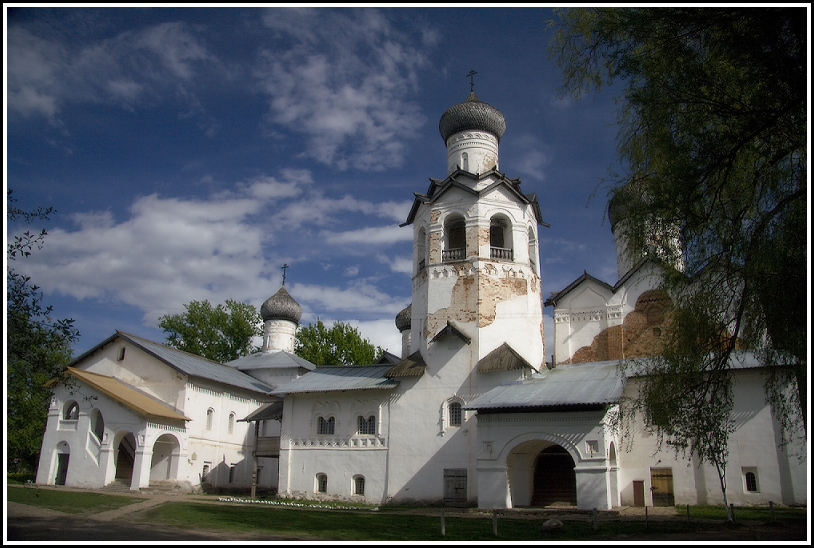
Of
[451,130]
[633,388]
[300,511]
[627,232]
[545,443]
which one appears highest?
[451,130]

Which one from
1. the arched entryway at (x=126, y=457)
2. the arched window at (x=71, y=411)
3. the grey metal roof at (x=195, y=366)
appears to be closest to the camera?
the arched window at (x=71, y=411)

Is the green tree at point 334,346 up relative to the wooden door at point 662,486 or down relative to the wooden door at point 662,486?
up

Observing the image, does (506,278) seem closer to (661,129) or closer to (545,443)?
(545,443)

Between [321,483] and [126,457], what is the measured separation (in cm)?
847

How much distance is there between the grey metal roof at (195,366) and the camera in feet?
80.0

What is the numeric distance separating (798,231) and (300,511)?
12567 mm

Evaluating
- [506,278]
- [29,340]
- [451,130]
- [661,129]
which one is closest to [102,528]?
[29,340]

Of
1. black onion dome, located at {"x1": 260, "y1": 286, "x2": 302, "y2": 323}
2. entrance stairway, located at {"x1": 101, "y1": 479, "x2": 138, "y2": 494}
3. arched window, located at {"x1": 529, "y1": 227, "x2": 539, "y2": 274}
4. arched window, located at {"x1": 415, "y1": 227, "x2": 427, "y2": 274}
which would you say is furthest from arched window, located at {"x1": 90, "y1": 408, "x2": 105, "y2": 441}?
arched window, located at {"x1": 529, "y1": 227, "x2": 539, "y2": 274}

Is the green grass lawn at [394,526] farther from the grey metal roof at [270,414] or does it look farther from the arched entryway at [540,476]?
the grey metal roof at [270,414]

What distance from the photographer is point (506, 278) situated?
20734 mm

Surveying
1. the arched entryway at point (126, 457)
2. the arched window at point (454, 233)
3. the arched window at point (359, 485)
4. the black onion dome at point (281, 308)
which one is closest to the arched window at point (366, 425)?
the arched window at point (359, 485)

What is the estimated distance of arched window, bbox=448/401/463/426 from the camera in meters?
19.5

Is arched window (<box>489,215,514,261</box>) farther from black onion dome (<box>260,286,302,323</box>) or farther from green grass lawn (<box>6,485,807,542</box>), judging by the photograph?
black onion dome (<box>260,286,302,323</box>)

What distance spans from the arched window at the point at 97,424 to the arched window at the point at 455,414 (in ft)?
40.7
